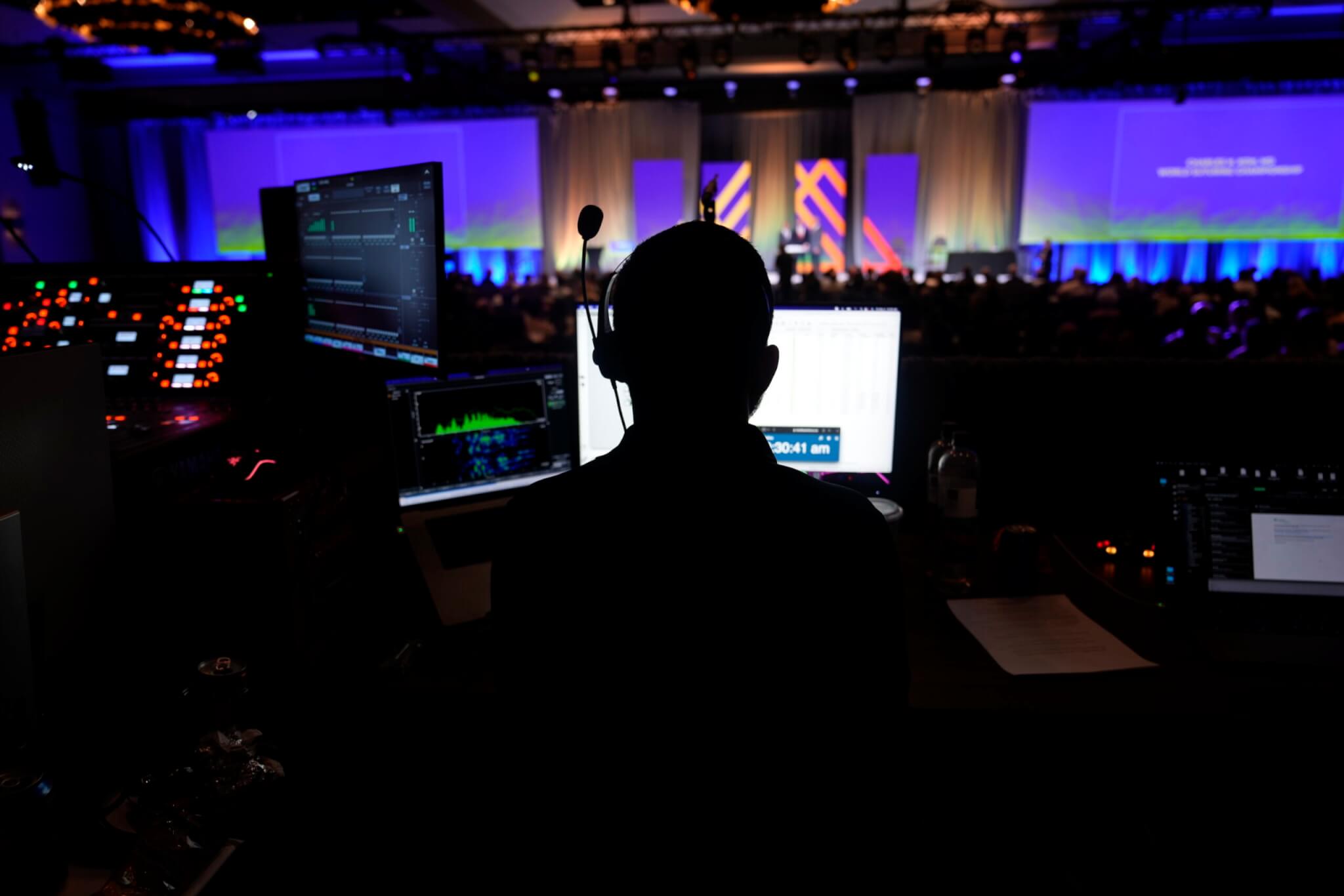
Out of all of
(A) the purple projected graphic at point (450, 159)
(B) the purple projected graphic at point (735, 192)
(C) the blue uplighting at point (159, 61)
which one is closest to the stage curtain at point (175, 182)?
(A) the purple projected graphic at point (450, 159)

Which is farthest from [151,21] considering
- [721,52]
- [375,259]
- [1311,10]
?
[1311,10]

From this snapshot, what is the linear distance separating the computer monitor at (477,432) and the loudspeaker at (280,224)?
840 mm

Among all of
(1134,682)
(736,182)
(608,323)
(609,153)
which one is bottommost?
(1134,682)

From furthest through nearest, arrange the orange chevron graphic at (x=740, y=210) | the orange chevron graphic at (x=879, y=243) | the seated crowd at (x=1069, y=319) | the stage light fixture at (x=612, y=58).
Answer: the orange chevron graphic at (x=740, y=210) → the orange chevron graphic at (x=879, y=243) → the stage light fixture at (x=612, y=58) → the seated crowd at (x=1069, y=319)

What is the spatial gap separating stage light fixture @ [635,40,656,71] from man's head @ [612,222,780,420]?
9506mm

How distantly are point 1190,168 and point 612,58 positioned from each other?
26.4ft

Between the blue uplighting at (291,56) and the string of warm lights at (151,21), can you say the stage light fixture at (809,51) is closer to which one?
the string of warm lights at (151,21)

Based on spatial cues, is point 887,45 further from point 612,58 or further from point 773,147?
point 773,147

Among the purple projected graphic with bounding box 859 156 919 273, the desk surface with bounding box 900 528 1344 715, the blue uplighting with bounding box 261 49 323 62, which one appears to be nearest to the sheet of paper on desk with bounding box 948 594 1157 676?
the desk surface with bounding box 900 528 1344 715

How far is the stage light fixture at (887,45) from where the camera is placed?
351 inches

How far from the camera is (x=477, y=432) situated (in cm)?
161

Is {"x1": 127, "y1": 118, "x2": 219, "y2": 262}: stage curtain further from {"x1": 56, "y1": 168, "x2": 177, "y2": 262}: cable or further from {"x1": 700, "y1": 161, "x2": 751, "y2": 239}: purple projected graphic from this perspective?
{"x1": 56, "y1": 168, "x2": 177, "y2": 262}: cable

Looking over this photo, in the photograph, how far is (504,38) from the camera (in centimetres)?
1048

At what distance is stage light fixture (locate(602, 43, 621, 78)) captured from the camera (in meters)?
9.34
